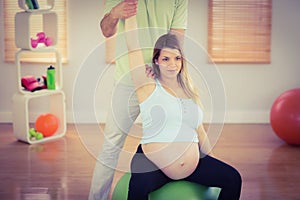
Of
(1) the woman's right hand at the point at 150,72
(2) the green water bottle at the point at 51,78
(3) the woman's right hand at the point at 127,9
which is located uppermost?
(3) the woman's right hand at the point at 127,9

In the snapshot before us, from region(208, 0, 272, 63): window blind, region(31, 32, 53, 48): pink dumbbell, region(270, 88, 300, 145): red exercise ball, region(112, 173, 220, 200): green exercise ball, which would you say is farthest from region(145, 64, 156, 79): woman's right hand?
region(208, 0, 272, 63): window blind

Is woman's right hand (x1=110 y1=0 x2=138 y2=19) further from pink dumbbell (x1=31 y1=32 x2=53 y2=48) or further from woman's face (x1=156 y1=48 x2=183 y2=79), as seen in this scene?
pink dumbbell (x1=31 y1=32 x2=53 y2=48)

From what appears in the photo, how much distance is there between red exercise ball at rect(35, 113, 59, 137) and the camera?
Answer: 4.26 metres

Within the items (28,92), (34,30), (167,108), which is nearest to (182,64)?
(167,108)

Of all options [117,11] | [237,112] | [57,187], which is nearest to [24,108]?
[57,187]

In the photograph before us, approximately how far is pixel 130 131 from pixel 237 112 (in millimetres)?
2750

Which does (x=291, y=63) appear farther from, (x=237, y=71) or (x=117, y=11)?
(x=117, y=11)

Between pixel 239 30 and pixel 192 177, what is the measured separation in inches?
114

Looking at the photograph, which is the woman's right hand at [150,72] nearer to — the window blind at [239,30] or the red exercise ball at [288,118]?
the red exercise ball at [288,118]

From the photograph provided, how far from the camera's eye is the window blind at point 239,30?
15.5 ft

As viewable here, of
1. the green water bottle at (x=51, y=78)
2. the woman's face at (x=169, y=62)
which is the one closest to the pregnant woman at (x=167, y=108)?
the woman's face at (x=169, y=62)

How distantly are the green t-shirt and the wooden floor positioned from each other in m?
0.33

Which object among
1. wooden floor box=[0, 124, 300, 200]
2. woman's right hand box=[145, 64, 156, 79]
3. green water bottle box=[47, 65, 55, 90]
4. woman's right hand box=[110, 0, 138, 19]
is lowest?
wooden floor box=[0, 124, 300, 200]

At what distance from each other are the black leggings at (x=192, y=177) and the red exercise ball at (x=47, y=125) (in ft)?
7.51
